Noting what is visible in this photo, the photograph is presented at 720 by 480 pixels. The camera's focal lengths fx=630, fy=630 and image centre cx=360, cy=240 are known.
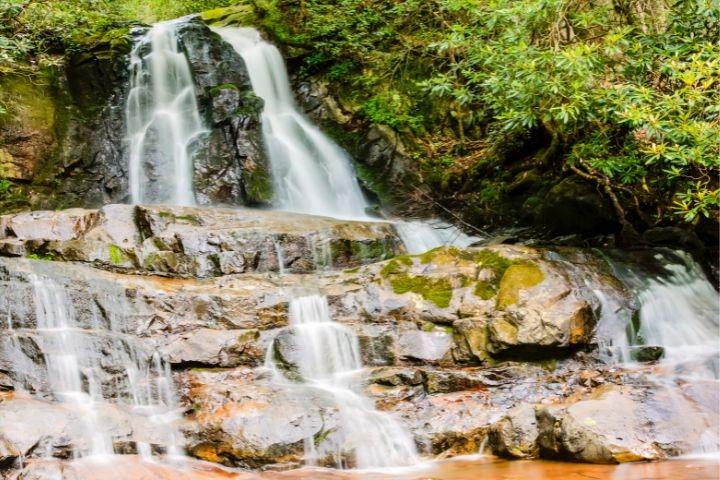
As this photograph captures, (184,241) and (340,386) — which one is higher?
(184,241)

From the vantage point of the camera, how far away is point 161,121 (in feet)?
40.1

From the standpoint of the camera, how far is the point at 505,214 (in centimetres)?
1084

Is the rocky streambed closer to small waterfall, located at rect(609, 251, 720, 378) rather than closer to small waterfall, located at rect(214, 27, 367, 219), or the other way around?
small waterfall, located at rect(609, 251, 720, 378)

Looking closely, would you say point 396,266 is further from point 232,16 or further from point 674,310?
point 232,16

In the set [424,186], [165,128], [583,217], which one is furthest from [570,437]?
[165,128]

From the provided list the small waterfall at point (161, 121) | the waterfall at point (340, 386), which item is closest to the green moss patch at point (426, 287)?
the waterfall at point (340, 386)

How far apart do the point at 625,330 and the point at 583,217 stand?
2.73 metres

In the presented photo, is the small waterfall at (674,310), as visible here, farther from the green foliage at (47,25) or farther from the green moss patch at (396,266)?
the green foliage at (47,25)

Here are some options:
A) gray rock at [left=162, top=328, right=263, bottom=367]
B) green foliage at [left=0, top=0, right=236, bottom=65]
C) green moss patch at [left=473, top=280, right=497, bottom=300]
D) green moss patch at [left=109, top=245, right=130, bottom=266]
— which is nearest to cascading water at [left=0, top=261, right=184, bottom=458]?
gray rock at [left=162, top=328, right=263, bottom=367]

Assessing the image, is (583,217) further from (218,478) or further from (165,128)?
(165,128)

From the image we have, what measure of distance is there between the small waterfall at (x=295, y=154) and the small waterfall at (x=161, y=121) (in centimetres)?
149

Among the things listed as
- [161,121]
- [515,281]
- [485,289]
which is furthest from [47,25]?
[515,281]

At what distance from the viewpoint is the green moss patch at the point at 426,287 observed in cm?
753

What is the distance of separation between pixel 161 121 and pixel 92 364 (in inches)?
275
